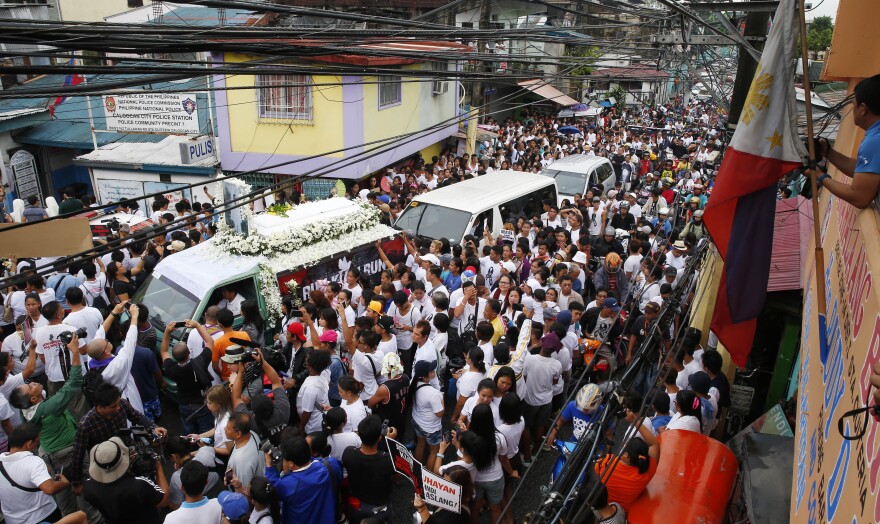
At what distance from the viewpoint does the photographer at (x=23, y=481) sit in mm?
4430

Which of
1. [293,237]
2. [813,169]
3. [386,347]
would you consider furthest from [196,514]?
[293,237]

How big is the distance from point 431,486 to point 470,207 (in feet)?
22.7

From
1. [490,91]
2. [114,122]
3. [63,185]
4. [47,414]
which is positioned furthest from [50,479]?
[490,91]

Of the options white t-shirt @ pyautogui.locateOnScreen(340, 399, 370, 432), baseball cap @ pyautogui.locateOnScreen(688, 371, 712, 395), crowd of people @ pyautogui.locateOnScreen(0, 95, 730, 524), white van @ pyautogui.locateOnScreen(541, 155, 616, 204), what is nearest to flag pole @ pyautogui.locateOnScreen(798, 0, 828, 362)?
crowd of people @ pyautogui.locateOnScreen(0, 95, 730, 524)

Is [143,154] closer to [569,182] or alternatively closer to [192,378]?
[569,182]

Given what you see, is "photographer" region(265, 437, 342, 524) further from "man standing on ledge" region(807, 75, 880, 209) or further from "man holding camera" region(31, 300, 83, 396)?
"man standing on ledge" region(807, 75, 880, 209)

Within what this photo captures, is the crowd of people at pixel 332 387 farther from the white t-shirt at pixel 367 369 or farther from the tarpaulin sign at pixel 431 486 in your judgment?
the tarpaulin sign at pixel 431 486

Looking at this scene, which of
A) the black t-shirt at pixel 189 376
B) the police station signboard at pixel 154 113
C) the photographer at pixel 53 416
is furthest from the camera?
the police station signboard at pixel 154 113

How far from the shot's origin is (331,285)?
7711 mm

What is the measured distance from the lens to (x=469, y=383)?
19.5 ft

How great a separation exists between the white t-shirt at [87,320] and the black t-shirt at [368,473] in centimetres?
363

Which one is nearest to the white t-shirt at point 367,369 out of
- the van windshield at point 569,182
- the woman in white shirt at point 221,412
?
the woman in white shirt at point 221,412

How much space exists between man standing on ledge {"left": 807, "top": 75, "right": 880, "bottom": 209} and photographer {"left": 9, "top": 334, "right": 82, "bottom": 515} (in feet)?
18.5

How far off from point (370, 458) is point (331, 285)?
3364 millimetres
